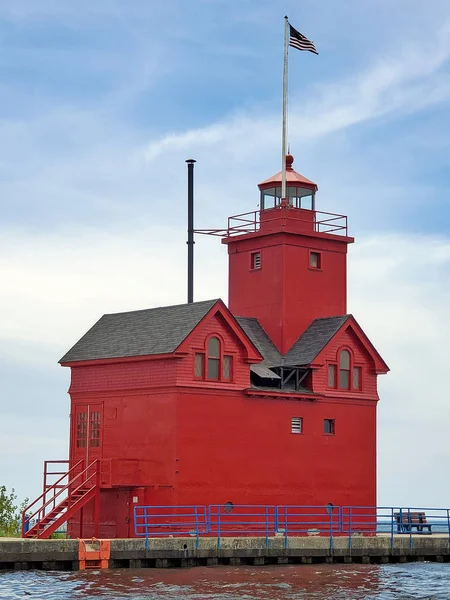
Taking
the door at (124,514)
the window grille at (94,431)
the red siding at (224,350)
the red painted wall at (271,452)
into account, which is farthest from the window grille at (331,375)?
the door at (124,514)

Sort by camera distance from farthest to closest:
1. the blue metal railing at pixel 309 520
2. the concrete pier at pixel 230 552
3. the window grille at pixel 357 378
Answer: the window grille at pixel 357 378, the blue metal railing at pixel 309 520, the concrete pier at pixel 230 552

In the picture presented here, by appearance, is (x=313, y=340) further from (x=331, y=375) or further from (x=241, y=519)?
(x=241, y=519)

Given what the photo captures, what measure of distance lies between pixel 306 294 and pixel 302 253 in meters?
1.64

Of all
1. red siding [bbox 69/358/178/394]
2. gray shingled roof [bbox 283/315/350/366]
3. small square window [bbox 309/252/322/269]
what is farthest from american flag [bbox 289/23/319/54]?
red siding [bbox 69/358/178/394]

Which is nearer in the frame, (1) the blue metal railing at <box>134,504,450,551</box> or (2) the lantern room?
(1) the blue metal railing at <box>134,504,450,551</box>

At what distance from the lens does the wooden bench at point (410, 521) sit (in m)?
47.1

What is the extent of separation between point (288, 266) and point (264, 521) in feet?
34.4

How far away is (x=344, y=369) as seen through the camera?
50.0m

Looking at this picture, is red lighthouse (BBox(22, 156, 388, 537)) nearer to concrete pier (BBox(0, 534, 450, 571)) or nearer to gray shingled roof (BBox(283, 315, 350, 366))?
gray shingled roof (BBox(283, 315, 350, 366))

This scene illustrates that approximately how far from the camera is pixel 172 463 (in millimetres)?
44344

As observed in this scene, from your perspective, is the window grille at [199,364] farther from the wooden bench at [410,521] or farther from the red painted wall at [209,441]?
the wooden bench at [410,521]

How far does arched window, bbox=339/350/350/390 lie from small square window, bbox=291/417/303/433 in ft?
8.24

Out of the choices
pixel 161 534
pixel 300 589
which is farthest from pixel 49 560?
pixel 300 589

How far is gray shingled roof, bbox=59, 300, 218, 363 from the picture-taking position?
4569cm
